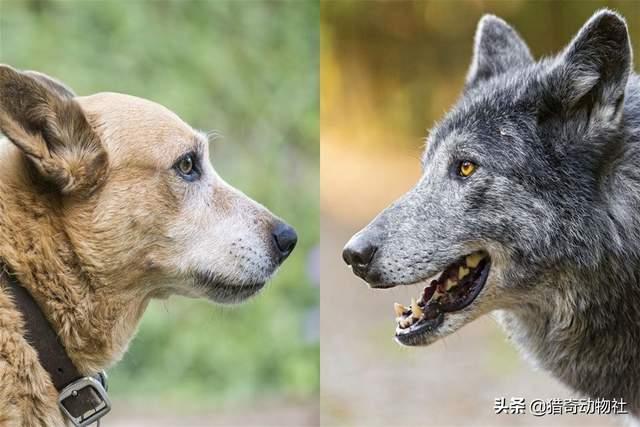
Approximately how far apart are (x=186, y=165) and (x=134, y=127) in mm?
250

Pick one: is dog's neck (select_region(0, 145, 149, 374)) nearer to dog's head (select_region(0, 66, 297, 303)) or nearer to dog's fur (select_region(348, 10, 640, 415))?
dog's head (select_region(0, 66, 297, 303))

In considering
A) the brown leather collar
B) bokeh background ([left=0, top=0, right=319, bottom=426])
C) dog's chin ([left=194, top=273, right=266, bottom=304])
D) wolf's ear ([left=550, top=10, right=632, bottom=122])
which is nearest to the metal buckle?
the brown leather collar

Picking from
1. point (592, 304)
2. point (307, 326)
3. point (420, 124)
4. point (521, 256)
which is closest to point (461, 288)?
point (521, 256)

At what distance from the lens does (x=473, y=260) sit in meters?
3.17

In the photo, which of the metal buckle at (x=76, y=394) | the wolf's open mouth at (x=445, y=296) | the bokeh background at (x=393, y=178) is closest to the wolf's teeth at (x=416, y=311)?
the wolf's open mouth at (x=445, y=296)

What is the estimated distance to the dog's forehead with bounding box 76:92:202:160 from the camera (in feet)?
9.70

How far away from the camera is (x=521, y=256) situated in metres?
3.06

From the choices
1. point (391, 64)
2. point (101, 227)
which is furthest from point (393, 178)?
point (101, 227)

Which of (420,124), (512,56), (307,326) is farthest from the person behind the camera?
(420,124)

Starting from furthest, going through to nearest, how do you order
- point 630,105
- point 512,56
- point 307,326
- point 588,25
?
point 307,326 < point 512,56 < point 630,105 < point 588,25

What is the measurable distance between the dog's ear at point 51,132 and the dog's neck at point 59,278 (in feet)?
0.34

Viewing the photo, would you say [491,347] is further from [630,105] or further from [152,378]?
[630,105]

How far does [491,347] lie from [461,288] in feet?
13.9

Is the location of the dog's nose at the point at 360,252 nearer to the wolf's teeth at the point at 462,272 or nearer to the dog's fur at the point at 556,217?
the dog's fur at the point at 556,217
